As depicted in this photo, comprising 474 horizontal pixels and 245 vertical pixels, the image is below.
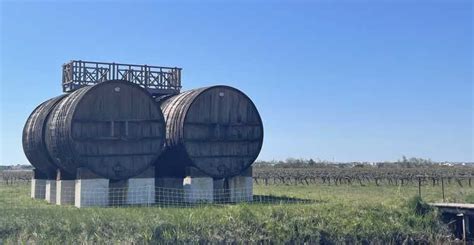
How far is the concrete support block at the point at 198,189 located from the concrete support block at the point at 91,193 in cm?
344

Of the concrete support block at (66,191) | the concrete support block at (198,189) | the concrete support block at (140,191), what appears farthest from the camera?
the concrete support block at (198,189)

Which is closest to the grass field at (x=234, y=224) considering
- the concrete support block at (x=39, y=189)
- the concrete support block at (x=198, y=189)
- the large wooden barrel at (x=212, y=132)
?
the concrete support block at (x=198, y=189)

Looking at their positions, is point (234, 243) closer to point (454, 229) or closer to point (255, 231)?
point (255, 231)

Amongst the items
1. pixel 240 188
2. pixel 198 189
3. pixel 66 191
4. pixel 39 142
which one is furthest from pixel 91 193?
pixel 240 188

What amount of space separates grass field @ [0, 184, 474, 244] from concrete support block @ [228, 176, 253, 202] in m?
7.37

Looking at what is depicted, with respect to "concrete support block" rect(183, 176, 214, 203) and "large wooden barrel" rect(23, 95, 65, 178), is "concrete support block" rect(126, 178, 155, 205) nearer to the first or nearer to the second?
"concrete support block" rect(183, 176, 214, 203)

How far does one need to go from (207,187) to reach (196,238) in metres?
9.60

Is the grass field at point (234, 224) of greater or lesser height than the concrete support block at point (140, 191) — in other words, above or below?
below

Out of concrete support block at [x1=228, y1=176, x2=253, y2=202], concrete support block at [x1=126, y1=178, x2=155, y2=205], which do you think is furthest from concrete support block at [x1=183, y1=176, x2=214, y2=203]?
concrete support block at [x1=126, y1=178, x2=155, y2=205]

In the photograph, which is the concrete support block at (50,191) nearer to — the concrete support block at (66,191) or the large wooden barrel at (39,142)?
the large wooden barrel at (39,142)

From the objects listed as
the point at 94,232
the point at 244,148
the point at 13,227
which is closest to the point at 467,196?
the point at 244,148

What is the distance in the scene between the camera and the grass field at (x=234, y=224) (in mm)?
13125

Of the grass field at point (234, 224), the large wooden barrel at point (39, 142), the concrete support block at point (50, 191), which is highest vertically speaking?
the large wooden barrel at point (39, 142)

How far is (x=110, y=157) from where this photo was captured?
21625 millimetres
